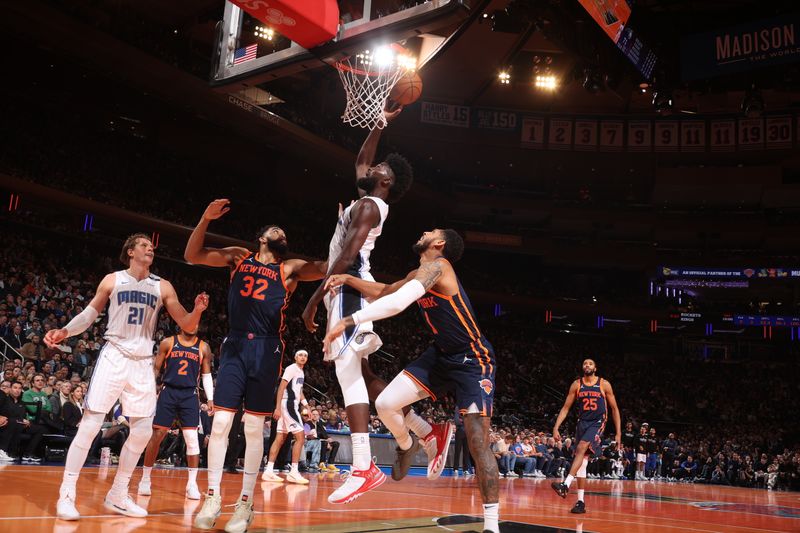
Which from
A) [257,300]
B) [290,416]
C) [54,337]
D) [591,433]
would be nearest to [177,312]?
Answer: [54,337]

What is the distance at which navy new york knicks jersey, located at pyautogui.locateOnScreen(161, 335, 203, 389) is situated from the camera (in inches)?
326

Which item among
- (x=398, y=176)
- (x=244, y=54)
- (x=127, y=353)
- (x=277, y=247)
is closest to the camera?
(x=277, y=247)

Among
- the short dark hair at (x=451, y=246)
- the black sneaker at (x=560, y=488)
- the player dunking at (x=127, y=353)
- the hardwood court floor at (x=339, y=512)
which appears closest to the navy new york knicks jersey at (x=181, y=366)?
the hardwood court floor at (x=339, y=512)

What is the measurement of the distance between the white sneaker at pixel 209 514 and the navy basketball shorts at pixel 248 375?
24.1 inches

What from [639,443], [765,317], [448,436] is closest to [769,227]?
[765,317]

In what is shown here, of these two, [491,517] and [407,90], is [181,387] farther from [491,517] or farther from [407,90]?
[491,517]

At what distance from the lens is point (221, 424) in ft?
15.9

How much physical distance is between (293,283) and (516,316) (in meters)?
30.0

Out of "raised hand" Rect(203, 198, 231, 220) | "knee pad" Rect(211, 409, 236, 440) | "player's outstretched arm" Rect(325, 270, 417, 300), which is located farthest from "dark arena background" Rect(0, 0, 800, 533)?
"raised hand" Rect(203, 198, 231, 220)

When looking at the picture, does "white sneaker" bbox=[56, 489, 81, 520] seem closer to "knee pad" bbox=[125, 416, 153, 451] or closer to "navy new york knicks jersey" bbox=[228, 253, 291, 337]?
"knee pad" bbox=[125, 416, 153, 451]

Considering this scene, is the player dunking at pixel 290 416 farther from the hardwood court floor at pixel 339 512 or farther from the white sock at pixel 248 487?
the white sock at pixel 248 487

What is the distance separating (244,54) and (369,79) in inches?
54.3

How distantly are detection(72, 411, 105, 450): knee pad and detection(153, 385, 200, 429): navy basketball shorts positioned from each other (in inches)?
115

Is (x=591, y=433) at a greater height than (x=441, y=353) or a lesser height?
lesser
